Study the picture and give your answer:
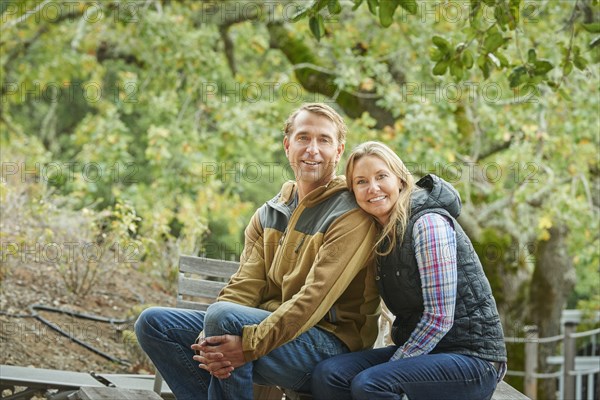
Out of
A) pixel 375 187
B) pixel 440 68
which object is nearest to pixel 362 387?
pixel 375 187

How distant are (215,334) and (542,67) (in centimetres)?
235

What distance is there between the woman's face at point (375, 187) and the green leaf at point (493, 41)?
59.8 inches

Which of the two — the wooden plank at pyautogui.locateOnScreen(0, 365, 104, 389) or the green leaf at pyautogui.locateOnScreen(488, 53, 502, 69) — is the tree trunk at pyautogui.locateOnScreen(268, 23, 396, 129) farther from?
the wooden plank at pyautogui.locateOnScreen(0, 365, 104, 389)

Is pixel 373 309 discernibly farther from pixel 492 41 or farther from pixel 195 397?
pixel 492 41

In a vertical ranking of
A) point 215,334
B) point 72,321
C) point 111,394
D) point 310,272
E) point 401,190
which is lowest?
point 72,321

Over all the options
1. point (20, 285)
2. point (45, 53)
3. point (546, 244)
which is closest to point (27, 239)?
point (20, 285)

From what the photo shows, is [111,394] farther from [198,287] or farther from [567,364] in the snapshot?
[567,364]

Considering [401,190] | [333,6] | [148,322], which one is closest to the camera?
[401,190]

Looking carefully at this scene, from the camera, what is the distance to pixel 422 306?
2.93 metres

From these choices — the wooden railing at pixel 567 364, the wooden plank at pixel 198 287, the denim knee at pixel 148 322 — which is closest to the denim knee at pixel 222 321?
the denim knee at pixel 148 322

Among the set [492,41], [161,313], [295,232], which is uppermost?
[492,41]

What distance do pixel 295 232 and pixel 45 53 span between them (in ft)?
29.2

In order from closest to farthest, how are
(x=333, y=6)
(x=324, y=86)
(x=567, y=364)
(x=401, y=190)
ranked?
1. (x=401, y=190)
2. (x=333, y=6)
3. (x=567, y=364)
4. (x=324, y=86)

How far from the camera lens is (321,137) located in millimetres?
3275
